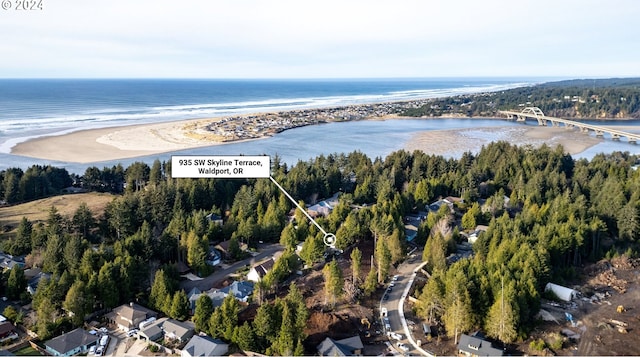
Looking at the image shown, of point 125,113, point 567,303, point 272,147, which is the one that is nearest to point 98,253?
point 567,303

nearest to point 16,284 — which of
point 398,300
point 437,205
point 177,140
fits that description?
point 398,300

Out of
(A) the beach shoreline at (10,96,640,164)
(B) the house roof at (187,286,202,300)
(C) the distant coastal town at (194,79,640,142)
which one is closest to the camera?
(B) the house roof at (187,286,202,300)

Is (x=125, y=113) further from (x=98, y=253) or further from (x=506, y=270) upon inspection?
(x=506, y=270)

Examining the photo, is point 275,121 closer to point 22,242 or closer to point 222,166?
point 22,242

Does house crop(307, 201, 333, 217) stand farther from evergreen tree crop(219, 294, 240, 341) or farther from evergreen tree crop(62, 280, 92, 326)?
evergreen tree crop(62, 280, 92, 326)

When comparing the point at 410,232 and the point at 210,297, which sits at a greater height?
the point at 410,232

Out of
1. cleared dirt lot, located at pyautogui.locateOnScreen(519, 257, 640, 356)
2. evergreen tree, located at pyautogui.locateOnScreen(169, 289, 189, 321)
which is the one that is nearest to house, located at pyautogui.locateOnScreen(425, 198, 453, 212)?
cleared dirt lot, located at pyautogui.locateOnScreen(519, 257, 640, 356)
